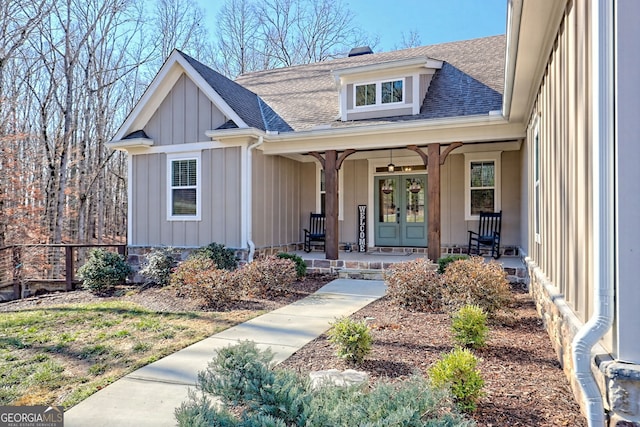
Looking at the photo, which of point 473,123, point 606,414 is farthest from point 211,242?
point 606,414

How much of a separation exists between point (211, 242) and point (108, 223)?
1351 cm

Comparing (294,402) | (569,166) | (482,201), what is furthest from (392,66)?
(294,402)

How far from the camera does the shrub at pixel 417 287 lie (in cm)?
534

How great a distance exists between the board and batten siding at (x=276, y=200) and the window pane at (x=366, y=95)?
2.26 meters

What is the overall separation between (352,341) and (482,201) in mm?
6863

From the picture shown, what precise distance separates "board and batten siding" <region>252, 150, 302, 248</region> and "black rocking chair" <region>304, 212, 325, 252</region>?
0.27 m

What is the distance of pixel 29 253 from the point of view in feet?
30.9

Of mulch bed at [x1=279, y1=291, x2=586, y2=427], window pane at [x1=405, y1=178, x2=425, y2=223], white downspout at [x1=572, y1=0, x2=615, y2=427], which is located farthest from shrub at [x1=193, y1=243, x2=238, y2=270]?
white downspout at [x1=572, y1=0, x2=615, y2=427]

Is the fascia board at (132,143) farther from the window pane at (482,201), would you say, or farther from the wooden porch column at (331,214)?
the window pane at (482,201)

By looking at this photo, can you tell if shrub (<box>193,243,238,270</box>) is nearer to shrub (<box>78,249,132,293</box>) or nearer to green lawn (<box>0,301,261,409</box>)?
shrub (<box>78,249,132,293</box>)

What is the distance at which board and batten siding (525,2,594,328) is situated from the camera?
2.53 meters

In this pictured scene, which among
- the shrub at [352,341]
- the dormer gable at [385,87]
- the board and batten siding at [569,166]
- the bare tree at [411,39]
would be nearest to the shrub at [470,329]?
the board and batten siding at [569,166]

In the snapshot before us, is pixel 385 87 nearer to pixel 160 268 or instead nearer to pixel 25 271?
pixel 160 268

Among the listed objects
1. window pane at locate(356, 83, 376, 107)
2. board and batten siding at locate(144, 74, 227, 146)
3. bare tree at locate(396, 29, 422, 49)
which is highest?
bare tree at locate(396, 29, 422, 49)
